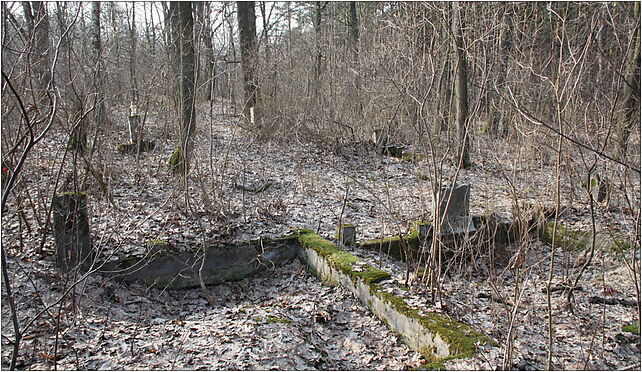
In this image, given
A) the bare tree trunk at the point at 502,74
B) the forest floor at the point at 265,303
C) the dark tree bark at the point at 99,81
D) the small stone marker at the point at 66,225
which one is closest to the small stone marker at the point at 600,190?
the forest floor at the point at 265,303

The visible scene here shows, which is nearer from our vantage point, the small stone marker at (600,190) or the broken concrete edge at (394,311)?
the broken concrete edge at (394,311)

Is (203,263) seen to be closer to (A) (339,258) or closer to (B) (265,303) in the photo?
(B) (265,303)

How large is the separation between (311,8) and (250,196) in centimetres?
1750

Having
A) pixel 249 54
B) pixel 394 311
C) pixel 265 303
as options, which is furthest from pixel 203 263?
pixel 249 54

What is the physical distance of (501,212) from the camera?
793 cm

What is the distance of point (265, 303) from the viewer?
5301 millimetres

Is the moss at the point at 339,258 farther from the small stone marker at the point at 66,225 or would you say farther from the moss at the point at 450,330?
the small stone marker at the point at 66,225

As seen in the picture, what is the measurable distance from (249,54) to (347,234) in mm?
6890

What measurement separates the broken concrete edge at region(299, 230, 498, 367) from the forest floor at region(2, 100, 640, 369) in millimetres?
110

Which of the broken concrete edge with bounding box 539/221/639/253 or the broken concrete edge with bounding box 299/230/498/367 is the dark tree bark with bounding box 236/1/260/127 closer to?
the broken concrete edge with bounding box 299/230/498/367

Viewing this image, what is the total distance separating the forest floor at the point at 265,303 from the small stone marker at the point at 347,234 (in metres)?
0.26

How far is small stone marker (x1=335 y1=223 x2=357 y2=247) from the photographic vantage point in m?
6.35

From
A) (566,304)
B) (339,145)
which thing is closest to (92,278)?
(566,304)

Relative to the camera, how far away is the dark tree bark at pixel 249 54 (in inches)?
449
